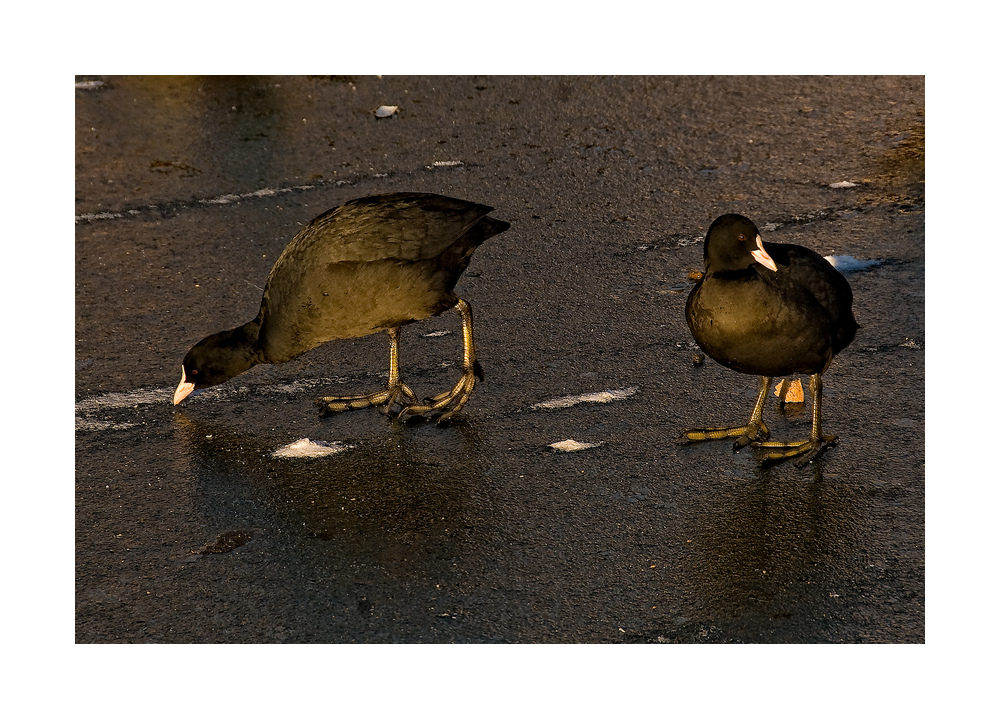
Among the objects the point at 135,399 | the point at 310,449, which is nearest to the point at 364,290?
the point at 310,449

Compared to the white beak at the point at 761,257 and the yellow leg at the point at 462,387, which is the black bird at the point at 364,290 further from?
the white beak at the point at 761,257

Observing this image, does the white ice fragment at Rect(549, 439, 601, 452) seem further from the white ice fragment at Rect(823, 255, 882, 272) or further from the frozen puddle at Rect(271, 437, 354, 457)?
the white ice fragment at Rect(823, 255, 882, 272)

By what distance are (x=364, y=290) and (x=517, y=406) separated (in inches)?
36.3

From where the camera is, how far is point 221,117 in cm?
931

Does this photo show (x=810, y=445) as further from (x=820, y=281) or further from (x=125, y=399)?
(x=125, y=399)

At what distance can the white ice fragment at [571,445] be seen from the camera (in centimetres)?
512

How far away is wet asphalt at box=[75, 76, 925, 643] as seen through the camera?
4254 millimetres

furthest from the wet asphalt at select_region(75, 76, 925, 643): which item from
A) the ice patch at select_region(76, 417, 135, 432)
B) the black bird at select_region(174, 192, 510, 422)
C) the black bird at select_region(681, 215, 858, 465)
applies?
the black bird at select_region(681, 215, 858, 465)

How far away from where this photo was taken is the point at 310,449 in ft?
17.1

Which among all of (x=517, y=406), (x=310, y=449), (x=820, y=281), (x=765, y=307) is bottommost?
(x=310, y=449)

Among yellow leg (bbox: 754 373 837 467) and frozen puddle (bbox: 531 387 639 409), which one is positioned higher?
frozen puddle (bbox: 531 387 639 409)

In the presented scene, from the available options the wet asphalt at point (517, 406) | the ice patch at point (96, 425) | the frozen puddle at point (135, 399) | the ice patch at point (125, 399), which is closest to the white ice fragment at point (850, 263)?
the wet asphalt at point (517, 406)

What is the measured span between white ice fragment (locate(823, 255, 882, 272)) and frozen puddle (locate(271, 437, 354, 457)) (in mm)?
3118

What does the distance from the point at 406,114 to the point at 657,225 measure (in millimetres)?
2857
